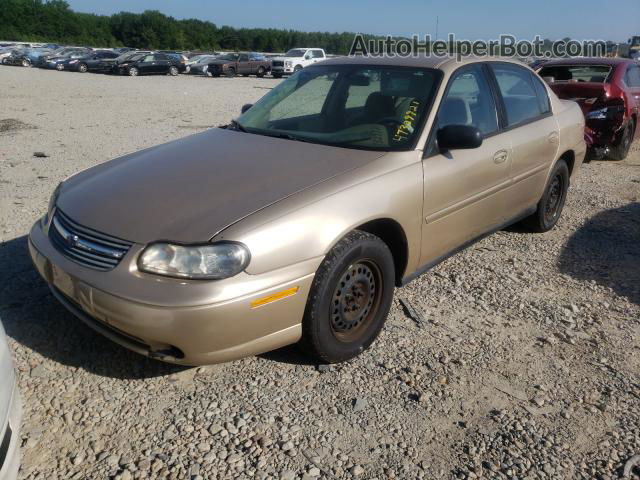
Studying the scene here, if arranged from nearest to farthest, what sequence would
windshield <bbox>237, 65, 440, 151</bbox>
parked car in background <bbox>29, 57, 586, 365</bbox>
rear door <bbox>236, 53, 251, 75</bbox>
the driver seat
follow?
parked car in background <bbox>29, 57, 586, 365</bbox>
windshield <bbox>237, 65, 440, 151</bbox>
the driver seat
rear door <bbox>236, 53, 251, 75</bbox>

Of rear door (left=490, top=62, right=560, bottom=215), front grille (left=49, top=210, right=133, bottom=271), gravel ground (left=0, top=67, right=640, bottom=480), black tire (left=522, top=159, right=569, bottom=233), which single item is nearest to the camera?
gravel ground (left=0, top=67, right=640, bottom=480)

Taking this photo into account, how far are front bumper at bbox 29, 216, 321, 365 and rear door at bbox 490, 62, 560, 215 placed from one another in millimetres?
2335

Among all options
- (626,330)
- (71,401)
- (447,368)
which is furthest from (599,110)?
(71,401)

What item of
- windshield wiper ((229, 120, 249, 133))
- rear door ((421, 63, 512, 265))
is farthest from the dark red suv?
windshield wiper ((229, 120, 249, 133))

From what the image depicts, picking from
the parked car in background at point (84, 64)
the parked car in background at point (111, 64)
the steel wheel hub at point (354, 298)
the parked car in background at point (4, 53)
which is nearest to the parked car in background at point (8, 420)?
the steel wheel hub at point (354, 298)

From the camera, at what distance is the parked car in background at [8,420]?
75.9 inches

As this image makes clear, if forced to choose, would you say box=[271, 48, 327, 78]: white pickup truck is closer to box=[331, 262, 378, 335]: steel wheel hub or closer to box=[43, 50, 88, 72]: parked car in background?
box=[43, 50, 88, 72]: parked car in background

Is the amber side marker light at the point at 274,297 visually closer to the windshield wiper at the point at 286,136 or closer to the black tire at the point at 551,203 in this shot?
the windshield wiper at the point at 286,136

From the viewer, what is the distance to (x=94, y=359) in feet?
10.1

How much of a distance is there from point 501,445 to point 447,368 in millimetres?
632

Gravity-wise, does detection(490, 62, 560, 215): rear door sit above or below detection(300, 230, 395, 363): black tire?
above

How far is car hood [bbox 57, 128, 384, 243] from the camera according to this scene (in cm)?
271

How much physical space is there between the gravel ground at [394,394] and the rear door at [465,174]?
1.57 ft

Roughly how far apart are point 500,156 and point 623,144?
5.61 m
